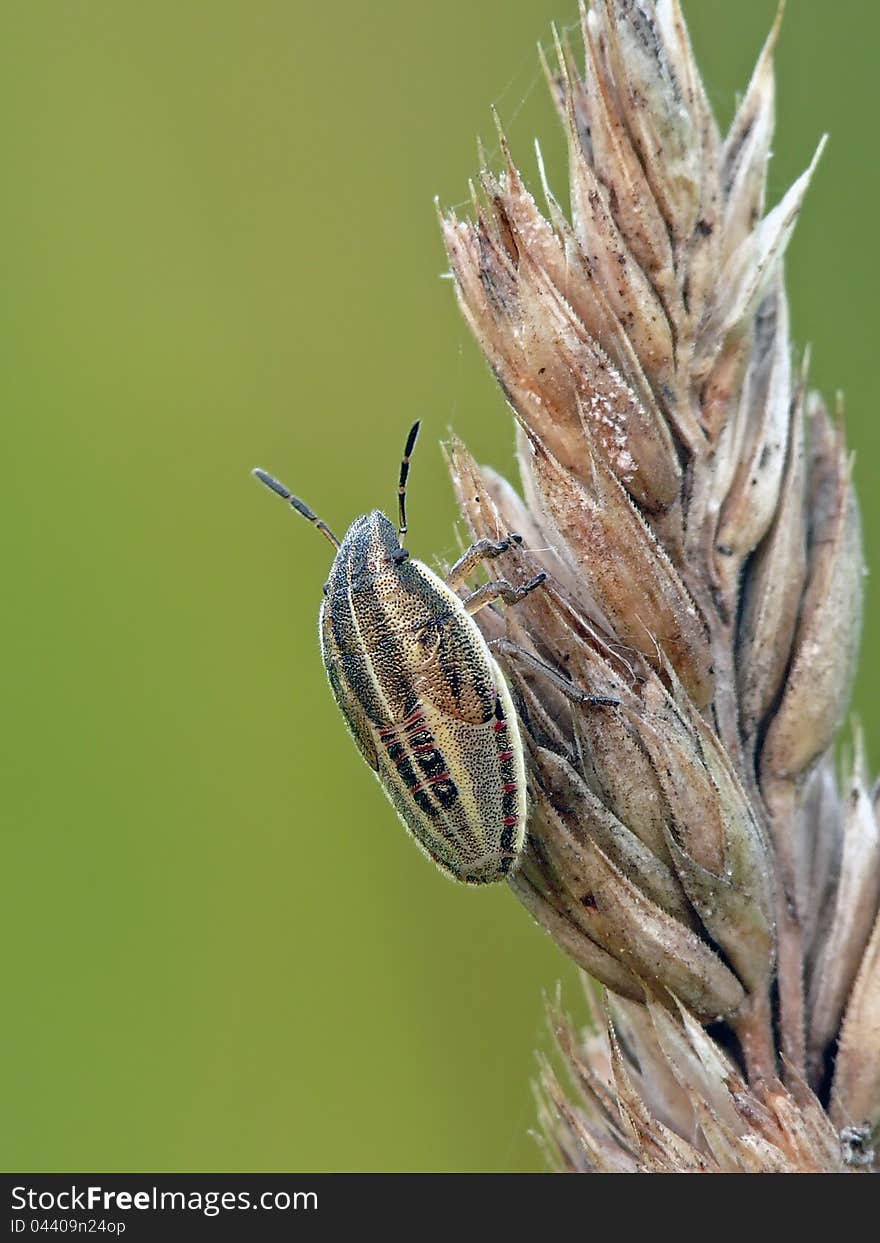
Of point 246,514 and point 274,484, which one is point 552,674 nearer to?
point 274,484

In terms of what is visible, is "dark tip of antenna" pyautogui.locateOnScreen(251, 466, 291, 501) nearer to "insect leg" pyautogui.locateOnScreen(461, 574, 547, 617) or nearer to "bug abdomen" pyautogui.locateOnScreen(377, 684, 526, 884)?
"insect leg" pyautogui.locateOnScreen(461, 574, 547, 617)

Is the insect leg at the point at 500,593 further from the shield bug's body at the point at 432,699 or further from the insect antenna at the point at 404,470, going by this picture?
the insect antenna at the point at 404,470

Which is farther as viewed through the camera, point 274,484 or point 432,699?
point 274,484

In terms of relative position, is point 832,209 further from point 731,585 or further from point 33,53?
point 33,53

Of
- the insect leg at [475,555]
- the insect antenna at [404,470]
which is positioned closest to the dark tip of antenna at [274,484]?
the insect antenna at [404,470]

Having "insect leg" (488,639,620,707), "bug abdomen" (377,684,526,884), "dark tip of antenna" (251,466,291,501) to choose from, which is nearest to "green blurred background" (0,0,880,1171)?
"dark tip of antenna" (251,466,291,501)

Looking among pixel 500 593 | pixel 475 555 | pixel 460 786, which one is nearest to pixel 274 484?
pixel 475 555
